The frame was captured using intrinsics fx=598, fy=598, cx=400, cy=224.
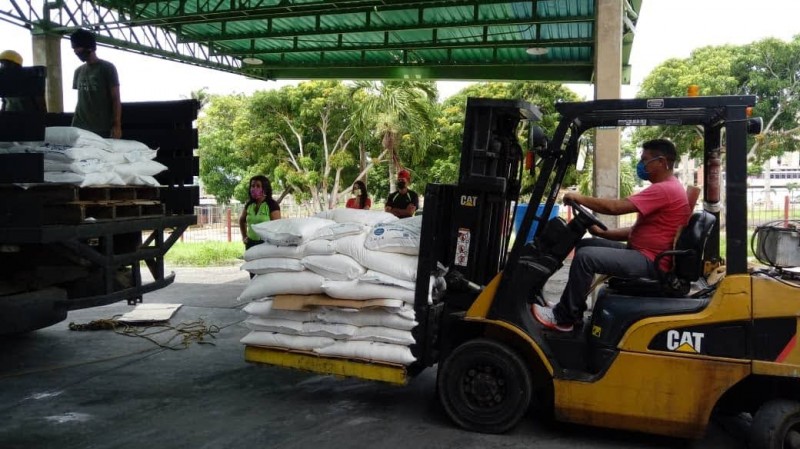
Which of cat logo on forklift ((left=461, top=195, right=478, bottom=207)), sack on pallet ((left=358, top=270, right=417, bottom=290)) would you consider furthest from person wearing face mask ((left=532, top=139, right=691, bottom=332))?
sack on pallet ((left=358, top=270, right=417, bottom=290))

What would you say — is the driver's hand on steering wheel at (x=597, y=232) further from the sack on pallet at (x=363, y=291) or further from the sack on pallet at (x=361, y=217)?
the sack on pallet at (x=361, y=217)

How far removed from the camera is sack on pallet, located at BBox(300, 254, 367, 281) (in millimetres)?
4328

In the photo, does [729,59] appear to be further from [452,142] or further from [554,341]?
[554,341]

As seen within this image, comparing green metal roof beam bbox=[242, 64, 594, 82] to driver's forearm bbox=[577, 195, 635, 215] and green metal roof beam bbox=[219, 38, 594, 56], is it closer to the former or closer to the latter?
green metal roof beam bbox=[219, 38, 594, 56]

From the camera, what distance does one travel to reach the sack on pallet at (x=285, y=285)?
442cm

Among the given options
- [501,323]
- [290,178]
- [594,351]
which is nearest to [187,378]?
[501,323]

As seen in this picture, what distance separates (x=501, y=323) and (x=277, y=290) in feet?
5.60

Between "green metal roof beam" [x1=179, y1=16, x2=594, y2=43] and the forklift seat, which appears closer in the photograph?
the forklift seat

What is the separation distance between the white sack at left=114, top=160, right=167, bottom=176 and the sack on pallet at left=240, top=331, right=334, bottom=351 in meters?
1.70

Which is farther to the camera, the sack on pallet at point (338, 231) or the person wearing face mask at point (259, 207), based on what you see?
the person wearing face mask at point (259, 207)

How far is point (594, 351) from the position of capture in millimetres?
3762

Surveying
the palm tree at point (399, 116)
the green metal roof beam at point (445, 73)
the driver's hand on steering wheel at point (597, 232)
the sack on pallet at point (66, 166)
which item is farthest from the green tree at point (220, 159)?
the driver's hand on steering wheel at point (597, 232)

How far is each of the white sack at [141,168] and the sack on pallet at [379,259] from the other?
1874 mm

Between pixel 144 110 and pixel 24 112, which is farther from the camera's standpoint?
pixel 144 110
